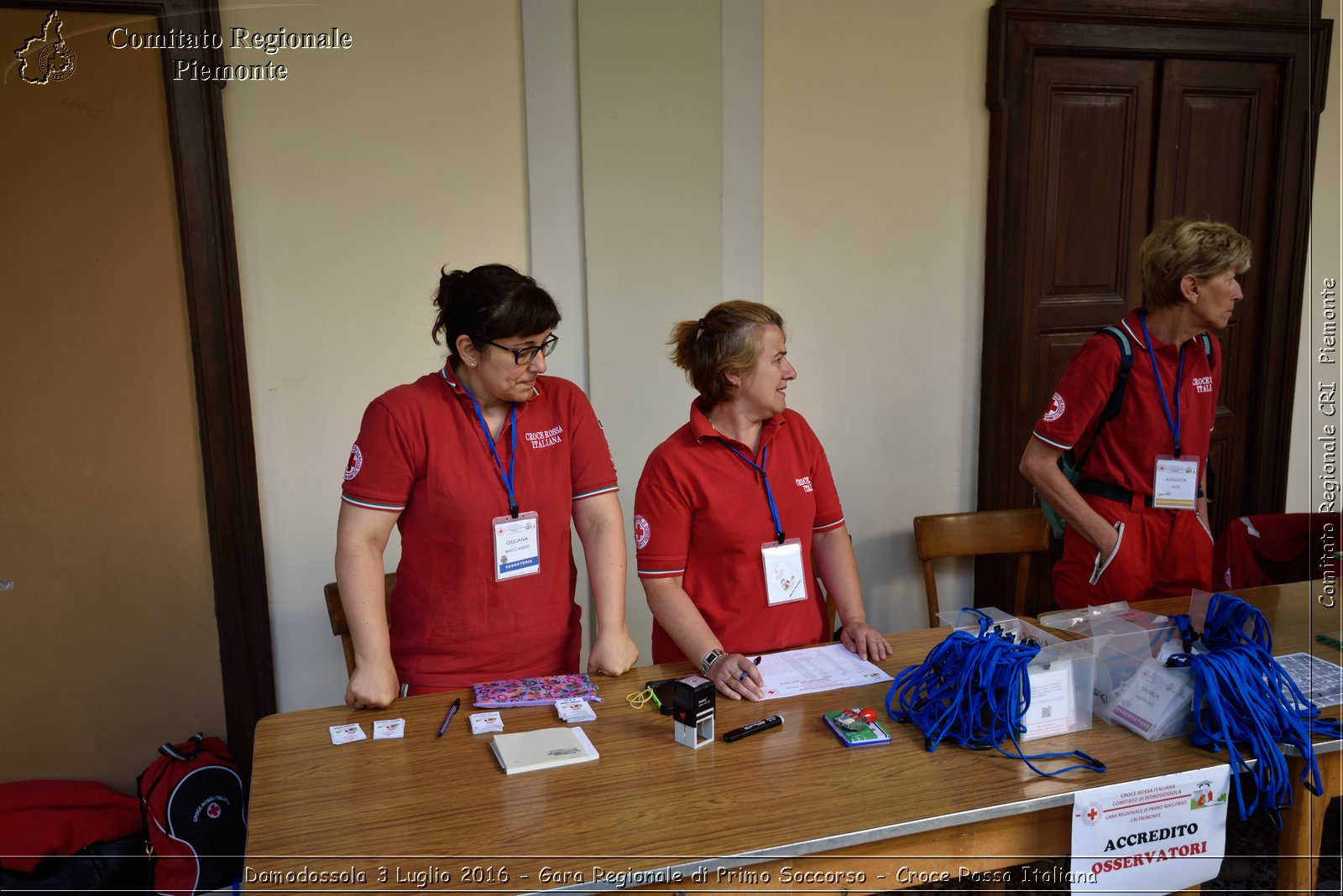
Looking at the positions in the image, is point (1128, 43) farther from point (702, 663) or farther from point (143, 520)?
point (143, 520)

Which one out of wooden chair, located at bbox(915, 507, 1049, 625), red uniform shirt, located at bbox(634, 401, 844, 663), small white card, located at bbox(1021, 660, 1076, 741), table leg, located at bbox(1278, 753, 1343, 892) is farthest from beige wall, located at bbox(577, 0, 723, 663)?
table leg, located at bbox(1278, 753, 1343, 892)

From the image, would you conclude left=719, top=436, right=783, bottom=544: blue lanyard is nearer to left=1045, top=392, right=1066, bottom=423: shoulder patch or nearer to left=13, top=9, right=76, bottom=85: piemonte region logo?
left=1045, top=392, right=1066, bottom=423: shoulder patch

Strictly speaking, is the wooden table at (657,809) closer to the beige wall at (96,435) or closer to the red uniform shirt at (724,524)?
the red uniform shirt at (724,524)

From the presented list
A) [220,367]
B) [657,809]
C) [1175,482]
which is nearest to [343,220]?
[220,367]

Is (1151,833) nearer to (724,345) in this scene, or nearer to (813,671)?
(813,671)

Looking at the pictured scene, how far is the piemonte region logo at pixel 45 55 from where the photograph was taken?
276 cm

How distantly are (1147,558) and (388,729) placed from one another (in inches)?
80.6

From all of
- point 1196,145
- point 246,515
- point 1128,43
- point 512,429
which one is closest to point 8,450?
point 246,515

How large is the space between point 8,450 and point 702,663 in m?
2.22

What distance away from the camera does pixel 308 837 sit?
4.94 ft

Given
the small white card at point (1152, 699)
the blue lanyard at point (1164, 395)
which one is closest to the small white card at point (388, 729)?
the small white card at point (1152, 699)

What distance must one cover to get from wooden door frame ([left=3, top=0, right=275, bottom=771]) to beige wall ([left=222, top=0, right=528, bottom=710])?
0.21 ft

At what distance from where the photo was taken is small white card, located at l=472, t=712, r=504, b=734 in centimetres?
183

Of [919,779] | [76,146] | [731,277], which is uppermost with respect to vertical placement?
[76,146]
